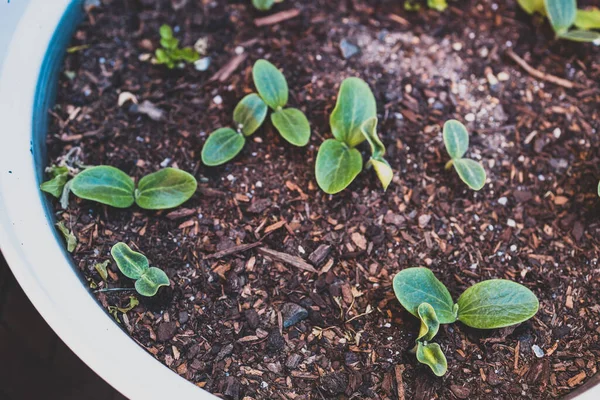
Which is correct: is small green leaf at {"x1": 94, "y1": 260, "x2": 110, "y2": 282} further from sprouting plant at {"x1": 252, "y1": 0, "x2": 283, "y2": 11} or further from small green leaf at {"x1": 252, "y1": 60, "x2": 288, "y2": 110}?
sprouting plant at {"x1": 252, "y1": 0, "x2": 283, "y2": 11}

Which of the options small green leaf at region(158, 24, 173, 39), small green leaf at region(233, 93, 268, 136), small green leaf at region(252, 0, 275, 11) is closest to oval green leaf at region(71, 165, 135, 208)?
small green leaf at region(233, 93, 268, 136)

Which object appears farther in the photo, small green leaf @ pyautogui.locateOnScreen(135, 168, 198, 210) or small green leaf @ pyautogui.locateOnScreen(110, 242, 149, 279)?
small green leaf @ pyautogui.locateOnScreen(135, 168, 198, 210)

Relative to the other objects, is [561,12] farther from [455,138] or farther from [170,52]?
[170,52]

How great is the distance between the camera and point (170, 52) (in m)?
1.47

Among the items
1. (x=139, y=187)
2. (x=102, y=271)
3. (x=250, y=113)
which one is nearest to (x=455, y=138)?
(x=250, y=113)

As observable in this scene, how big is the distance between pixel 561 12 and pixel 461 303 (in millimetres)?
846

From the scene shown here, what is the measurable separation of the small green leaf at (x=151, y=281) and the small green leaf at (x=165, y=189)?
0.16m

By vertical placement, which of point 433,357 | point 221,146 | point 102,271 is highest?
point 221,146

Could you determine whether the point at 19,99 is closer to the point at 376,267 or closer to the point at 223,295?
the point at 223,295

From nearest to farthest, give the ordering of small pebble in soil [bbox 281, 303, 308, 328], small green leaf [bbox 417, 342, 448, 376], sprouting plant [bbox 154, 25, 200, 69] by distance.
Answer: small green leaf [bbox 417, 342, 448, 376] < small pebble in soil [bbox 281, 303, 308, 328] < sprouting plant [bbox 154, 25, 200, 69]

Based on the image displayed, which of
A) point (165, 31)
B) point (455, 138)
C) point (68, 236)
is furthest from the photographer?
point (165, 31)

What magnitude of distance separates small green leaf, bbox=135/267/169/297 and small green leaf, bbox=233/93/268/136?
15.6 inches

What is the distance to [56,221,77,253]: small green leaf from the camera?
1222mm

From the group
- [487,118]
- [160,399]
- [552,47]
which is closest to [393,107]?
[487,118]
